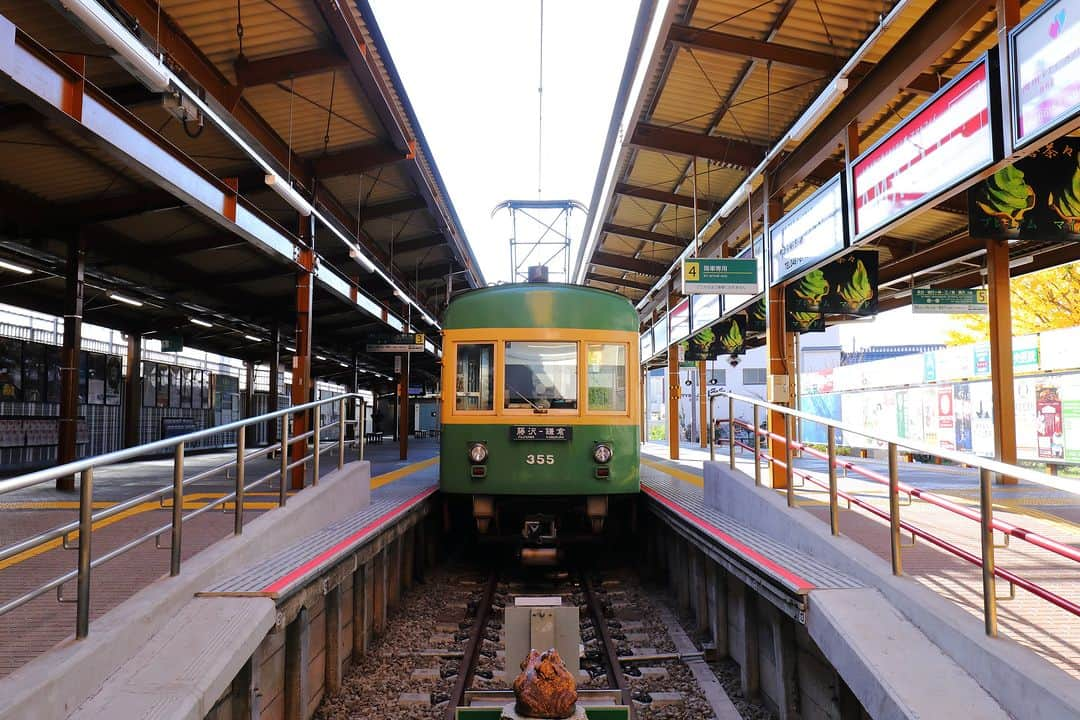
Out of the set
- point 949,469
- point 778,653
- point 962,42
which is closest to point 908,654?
point 778,653

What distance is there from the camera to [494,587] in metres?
7.32

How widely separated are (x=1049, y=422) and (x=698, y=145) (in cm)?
1003

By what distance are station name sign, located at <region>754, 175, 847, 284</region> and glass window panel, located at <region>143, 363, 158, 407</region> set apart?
13732 millimetres

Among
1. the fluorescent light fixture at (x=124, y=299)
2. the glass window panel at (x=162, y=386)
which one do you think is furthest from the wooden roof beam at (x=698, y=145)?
the glass window panel at (x=162, y=386)

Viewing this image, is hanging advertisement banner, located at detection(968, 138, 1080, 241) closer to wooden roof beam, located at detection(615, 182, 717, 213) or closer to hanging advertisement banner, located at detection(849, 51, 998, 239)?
hanging advertisement banner, located at detection(849, 51, 998, 239)

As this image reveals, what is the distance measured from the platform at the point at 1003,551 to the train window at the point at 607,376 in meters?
1.41

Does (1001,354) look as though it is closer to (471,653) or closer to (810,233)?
(810,233)

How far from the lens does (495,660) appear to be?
543 centimetres

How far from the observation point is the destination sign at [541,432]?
266 inches

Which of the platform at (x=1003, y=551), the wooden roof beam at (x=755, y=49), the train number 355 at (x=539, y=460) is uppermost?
the wooden roof beam at (x=755, y=49)

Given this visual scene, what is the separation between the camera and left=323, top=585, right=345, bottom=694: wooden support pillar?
16.0 ft

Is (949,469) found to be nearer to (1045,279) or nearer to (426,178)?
(1045,279)

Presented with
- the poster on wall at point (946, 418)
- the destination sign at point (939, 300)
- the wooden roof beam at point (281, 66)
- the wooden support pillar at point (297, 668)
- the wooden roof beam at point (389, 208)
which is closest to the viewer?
the wooden support pillar at point (297, 668)

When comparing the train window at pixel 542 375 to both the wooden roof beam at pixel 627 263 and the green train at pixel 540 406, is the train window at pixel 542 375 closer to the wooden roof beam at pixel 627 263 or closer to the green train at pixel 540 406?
the green train at pixel 540 406
